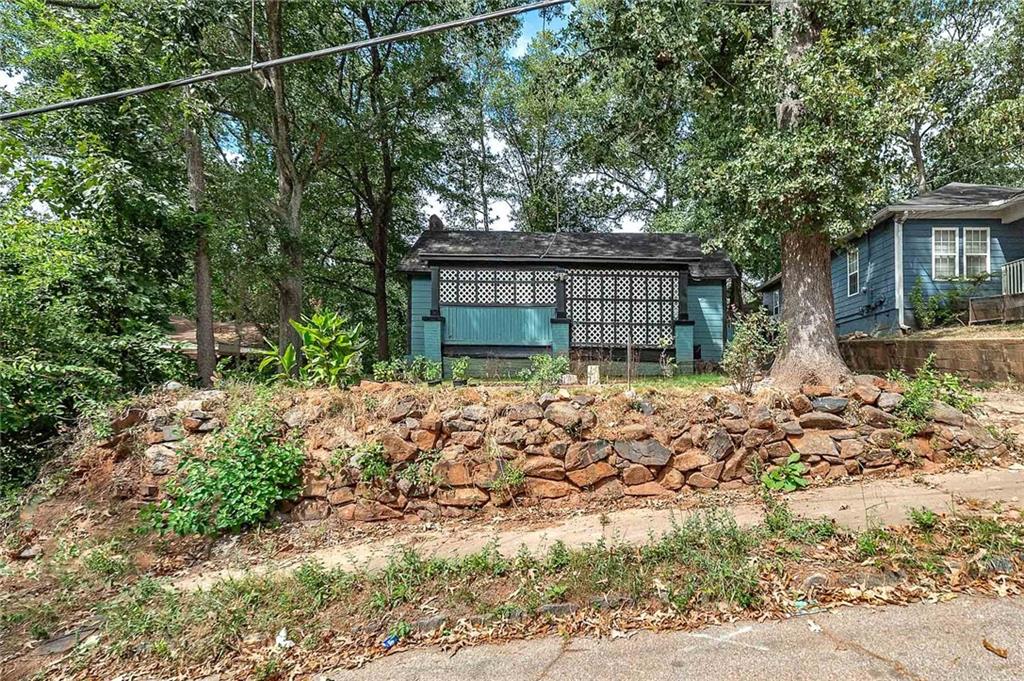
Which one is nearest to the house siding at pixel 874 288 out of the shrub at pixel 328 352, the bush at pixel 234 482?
the shrub at pixel 328 352

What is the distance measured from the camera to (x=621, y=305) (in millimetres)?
11703

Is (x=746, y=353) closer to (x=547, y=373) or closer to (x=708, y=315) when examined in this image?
(x=547, y=373)

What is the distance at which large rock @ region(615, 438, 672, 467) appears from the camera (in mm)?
4980

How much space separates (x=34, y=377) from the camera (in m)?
5.54

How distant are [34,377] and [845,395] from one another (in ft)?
31.8

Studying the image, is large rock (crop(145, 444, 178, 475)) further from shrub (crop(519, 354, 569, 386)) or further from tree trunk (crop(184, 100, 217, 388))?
shrub (crop(519, 354, 569, 386))

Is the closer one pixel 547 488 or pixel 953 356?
pixel 547 488

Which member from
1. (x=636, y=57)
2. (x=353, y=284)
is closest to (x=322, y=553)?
(x=636, y=57)

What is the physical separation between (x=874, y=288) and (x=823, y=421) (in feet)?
36.0

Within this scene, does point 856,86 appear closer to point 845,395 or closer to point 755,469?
point 845,395

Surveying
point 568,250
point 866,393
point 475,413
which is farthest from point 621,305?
point 475,413

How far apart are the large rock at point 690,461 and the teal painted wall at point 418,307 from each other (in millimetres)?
8487

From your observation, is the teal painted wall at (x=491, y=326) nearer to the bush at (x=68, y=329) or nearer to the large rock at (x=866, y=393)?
the bush at (x=68, y=329)

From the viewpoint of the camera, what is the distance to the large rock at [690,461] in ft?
16.5
